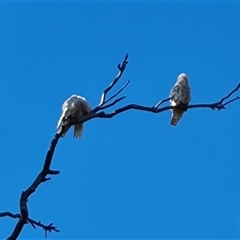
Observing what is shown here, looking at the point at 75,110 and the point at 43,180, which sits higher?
the point at 75,110

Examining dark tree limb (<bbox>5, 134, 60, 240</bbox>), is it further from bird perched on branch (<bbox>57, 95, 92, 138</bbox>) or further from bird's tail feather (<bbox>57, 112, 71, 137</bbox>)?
bird perched on branch (<bbox>57, 95, 92, 138</bbox>)

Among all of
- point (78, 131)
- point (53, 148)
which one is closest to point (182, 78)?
point (78, 131)

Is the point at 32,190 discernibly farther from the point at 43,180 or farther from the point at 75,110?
the point at 75,110

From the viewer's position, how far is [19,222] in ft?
20.3

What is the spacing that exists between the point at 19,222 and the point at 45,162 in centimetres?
66

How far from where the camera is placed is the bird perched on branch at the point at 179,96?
31.0 feet

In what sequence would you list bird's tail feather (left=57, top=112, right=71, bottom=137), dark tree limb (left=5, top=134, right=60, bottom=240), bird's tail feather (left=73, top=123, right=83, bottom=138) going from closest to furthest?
1. dark tree limb (left=5, top=134, right=60, bottom=240)
2. bird's tail feather (left=57, top=112, right=71, bottom=137)
3. bird's tail feather (left=73, top=123, right=83, bottom=138)

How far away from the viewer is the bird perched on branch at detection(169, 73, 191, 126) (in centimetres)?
945

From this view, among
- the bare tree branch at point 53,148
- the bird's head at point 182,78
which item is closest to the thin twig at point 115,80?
the bare tree branch at point 53,148

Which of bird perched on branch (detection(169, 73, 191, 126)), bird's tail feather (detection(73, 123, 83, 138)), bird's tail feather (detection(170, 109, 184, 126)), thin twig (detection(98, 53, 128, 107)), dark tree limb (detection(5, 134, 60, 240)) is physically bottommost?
dark tree limb (detection(5, 134, 60, 240))

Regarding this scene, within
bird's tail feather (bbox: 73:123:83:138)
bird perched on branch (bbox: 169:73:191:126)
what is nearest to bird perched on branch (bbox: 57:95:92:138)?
bird's tail feather (bbox: 73:123:83:138)

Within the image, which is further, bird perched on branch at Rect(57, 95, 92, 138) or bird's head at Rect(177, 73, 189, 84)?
bird's head at Rect(177, 73, 189, 84)

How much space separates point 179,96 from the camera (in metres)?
9.66

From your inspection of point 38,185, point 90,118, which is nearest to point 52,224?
point 38,185
